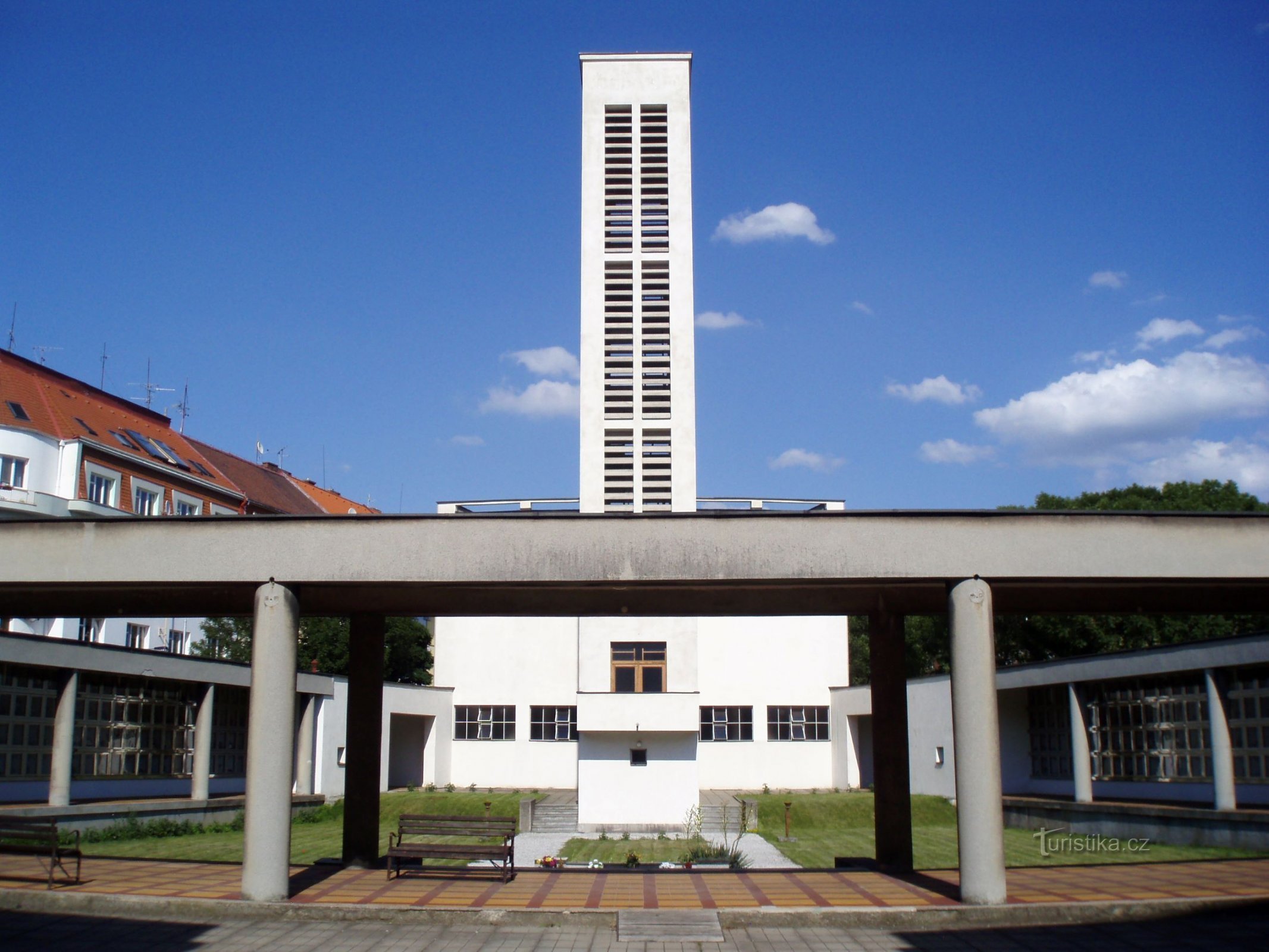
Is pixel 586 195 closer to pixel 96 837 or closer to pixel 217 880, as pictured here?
pixel 96 837

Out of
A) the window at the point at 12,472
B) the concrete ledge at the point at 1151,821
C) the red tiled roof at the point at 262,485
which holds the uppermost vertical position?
the red tiled roof at the point at 262,485

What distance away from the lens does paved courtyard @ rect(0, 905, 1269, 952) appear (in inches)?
404

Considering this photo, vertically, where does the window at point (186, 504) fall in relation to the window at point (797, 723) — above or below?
above

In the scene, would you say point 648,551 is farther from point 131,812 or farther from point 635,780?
point 635,780

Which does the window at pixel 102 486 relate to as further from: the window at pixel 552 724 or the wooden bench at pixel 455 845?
the wooden bench at pixel 455 845

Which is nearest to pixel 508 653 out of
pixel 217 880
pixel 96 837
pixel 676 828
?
pixel 676 828

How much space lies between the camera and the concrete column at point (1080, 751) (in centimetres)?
2417

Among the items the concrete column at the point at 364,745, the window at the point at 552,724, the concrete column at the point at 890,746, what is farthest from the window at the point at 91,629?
the concrete column at the point at 890,746

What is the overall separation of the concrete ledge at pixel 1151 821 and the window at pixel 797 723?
11087mm

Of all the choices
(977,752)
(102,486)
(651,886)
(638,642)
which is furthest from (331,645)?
(977,752)

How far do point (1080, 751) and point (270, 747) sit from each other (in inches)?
754

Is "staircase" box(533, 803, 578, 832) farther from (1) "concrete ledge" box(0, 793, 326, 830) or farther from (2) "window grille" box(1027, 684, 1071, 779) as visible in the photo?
(2) "window grille" box(1027, 684, 1071, 779)

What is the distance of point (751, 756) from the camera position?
36.4 m

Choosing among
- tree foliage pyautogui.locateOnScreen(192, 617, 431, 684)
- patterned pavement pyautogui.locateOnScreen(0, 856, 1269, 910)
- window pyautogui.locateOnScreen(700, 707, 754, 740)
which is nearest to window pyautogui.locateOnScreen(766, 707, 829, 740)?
Result: window pyautogui.locateOnScreen(700, 707, 754, 740)
